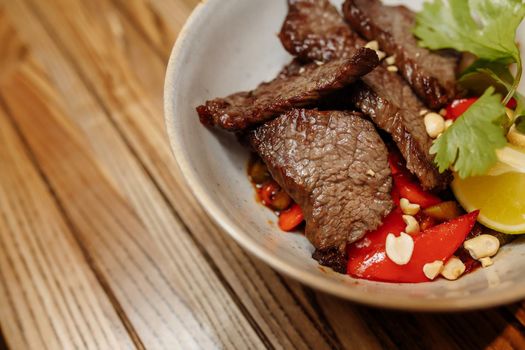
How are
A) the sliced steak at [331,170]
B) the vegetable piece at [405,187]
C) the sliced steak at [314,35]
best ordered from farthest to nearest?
the sliced steak at [314,35], the vegetable piece at [405,187], the sliced steak at [331,170]

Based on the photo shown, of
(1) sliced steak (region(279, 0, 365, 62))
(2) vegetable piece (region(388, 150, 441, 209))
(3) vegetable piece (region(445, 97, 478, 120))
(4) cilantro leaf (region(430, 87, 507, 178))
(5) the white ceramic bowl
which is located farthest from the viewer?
(1) sliced steak (region(279, 0, 365, 62))

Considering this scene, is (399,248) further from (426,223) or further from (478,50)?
(478,50)

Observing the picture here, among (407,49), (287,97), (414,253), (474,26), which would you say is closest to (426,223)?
(414,253)

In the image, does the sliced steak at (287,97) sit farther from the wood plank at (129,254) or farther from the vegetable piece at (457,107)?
the wood plank at (129,254)

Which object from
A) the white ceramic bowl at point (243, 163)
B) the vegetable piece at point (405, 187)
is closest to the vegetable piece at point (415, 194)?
the vegetable piece at point (405, 187)

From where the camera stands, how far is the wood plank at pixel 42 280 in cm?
Answer: 214

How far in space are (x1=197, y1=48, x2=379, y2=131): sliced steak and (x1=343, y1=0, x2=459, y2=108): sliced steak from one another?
0.42m

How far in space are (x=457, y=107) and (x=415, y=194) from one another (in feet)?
1.80

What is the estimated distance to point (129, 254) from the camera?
7.75ft

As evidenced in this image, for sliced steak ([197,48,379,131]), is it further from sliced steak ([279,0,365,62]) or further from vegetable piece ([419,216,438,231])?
vegetable piece ([419,216,438,231])

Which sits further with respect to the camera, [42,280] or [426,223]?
[42,280]

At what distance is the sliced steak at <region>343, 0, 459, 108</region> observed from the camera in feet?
7.18

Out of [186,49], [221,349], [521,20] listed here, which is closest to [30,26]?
[186,49]

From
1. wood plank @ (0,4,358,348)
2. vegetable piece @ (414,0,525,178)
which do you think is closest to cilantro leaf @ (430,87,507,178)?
vegetable piece @ (414,0,525,178)
